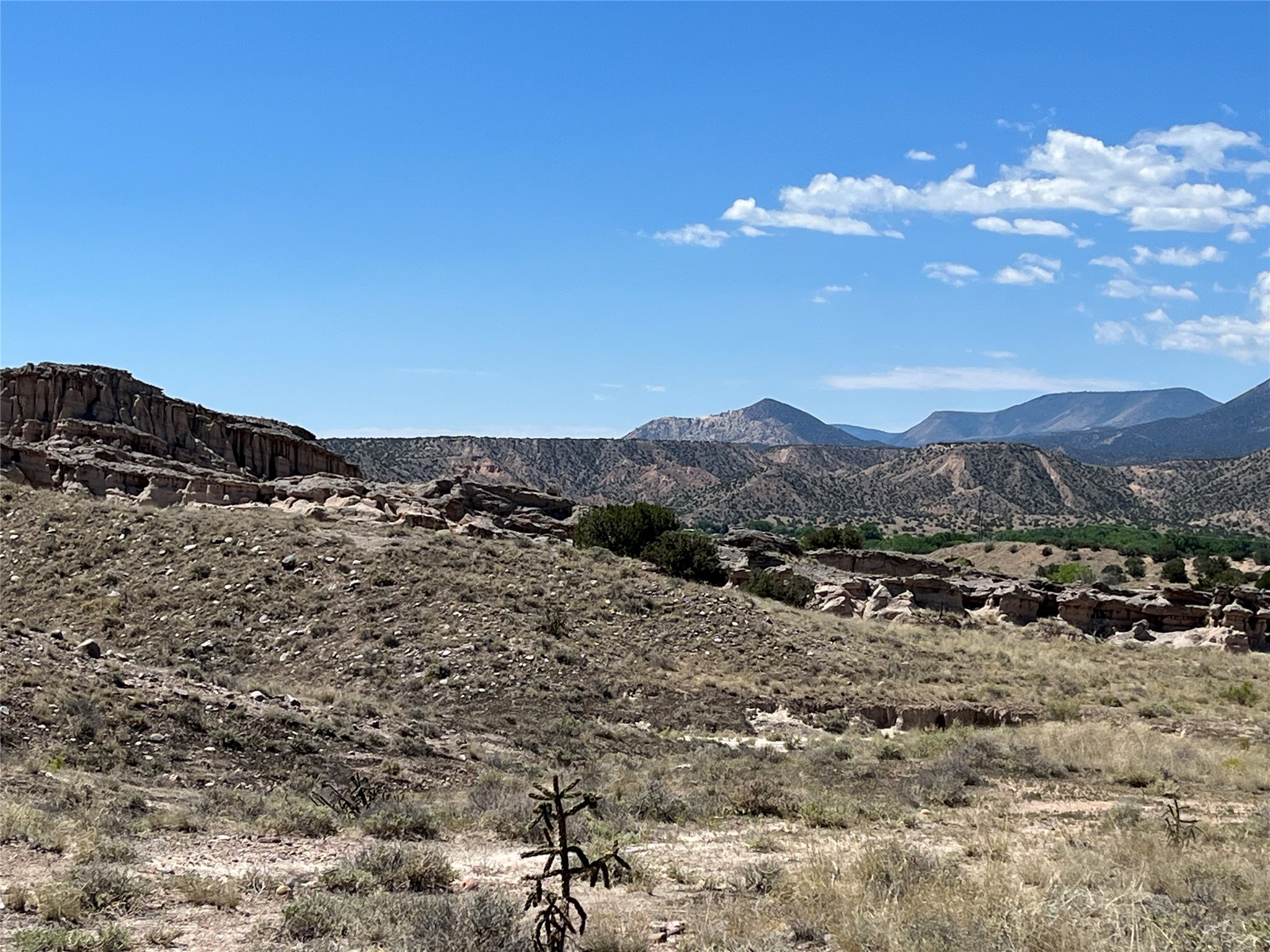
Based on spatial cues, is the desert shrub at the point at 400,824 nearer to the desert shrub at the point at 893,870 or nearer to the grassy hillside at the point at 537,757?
the grassy hillside at the point at 537,757

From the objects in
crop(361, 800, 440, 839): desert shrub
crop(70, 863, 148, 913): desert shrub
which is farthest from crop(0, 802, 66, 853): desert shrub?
crop(361, 800, 440, 839): desert shrub

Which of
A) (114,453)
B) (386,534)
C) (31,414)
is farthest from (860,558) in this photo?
(31,414)

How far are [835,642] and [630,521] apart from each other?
42.8ft

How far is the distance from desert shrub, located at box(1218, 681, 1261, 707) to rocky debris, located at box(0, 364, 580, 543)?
1983 centimetres

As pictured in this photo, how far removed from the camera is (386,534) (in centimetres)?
2894

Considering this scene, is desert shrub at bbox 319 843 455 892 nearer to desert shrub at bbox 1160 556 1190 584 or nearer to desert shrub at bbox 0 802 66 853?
desert shrub at bbox 0 802 66 853

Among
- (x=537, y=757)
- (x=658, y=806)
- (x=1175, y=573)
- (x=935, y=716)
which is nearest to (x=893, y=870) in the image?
(x=658, y=806)

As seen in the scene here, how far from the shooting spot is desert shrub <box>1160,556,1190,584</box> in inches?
2386

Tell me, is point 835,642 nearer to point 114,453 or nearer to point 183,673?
point 183,673

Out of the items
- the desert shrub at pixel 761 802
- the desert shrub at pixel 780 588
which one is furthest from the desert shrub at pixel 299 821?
the desert shrub at pixel 780 588

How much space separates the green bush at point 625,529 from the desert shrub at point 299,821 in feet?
85.3

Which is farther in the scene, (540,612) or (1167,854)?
(540,612)

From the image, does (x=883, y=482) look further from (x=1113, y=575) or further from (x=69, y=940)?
(x=69, y=940)

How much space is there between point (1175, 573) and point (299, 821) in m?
60.7
